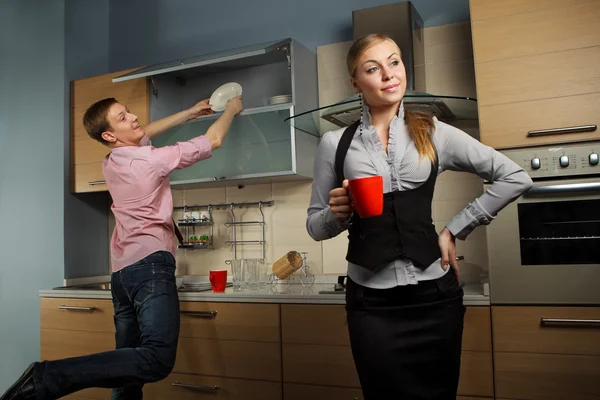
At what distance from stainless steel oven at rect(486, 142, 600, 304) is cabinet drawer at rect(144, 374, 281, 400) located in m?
1.08

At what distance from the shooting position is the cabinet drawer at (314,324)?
2328 millimetres

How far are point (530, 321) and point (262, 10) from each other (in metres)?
2.23

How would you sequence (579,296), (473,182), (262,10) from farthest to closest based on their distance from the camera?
(262,10) < (473,182) < (579,296)

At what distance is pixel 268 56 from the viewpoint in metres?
2.98

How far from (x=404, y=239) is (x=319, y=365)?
124 cm

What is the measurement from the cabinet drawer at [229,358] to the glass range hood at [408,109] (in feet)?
3.33

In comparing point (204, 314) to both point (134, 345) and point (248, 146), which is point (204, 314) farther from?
point (248, 146)

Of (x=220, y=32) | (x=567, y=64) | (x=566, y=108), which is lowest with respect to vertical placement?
(x=566, y=108)

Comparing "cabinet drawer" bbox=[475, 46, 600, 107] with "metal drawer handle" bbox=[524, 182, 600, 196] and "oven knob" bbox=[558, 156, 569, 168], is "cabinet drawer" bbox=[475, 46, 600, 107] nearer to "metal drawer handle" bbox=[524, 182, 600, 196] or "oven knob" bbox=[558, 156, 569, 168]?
"oven knob" bbox=[558, 156, 569, 168]

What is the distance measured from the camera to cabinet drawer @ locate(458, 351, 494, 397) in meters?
2.09

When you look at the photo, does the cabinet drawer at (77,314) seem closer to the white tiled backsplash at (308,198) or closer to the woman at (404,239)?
the white tiled backsplash at (308,198)

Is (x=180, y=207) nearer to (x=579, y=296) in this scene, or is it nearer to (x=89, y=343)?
(x=89, y=343)

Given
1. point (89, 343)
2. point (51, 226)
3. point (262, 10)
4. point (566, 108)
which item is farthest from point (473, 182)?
point (51, 226)

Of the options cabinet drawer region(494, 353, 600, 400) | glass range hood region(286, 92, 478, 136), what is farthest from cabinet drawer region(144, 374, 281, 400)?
glass range hood region(286, 92, 478, 136)
